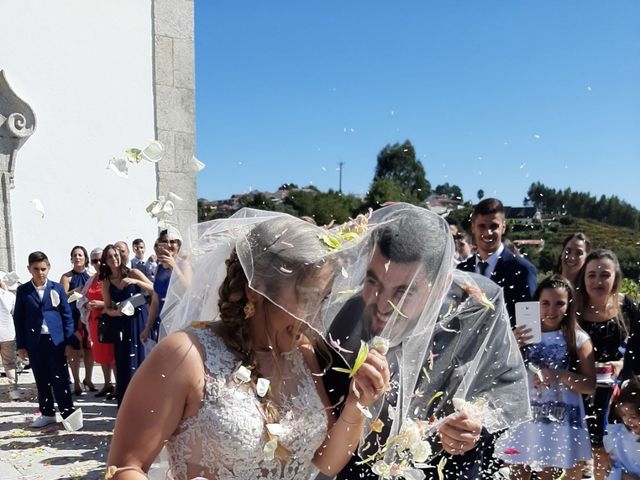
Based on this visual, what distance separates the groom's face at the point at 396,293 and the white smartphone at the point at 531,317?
1.65 meters

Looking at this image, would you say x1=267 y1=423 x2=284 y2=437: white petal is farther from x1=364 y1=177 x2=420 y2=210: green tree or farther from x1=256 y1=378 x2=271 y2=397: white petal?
x1=364 y1=177 x2=420 y2=210: green tree

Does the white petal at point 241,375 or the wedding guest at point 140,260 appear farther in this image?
the wedding guest at point 140,260

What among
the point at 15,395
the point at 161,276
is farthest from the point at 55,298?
the point at 15,395

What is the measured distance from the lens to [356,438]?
183 cm

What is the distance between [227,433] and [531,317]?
221 cm

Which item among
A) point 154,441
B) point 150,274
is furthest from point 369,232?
point 150,274

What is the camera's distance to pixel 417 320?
188cm

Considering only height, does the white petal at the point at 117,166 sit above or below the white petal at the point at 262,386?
above

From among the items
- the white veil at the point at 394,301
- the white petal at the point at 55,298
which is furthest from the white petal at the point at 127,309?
the white veil at the point at 394,301

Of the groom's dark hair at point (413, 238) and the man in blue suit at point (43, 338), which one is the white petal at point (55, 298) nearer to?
the man in blue suit at point (43, 338)

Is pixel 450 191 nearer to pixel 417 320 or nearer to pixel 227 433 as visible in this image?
pixel 417 320

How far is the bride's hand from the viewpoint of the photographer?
164 cm

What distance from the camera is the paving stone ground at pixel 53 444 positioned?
15.2ft

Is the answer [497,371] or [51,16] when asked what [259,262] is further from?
[51,16]
